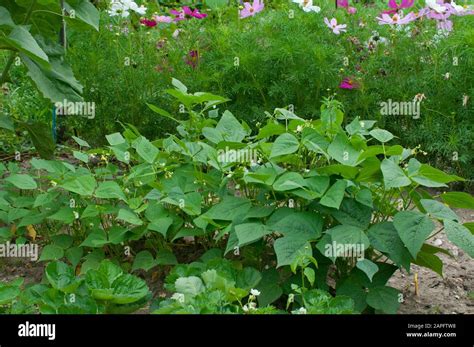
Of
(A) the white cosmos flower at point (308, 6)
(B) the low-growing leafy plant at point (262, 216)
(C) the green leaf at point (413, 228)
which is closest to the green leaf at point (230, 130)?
(B) the low-growing leafy plant at point (262, 216)

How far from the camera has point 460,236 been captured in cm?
255

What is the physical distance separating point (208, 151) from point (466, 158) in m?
1.54

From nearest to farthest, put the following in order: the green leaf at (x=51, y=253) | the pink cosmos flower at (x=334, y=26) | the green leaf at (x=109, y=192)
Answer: the green leaf at (x=109, y=192), the green leaf at (x=51, y=253), the pink cosmos flower at (x=334, y=26)

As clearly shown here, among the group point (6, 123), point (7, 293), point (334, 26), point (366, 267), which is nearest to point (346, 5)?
point (334, 26)

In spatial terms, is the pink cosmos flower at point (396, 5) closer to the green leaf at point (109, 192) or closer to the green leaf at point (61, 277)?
the green leaf at point (109, 192)

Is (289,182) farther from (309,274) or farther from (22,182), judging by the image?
(22,182)

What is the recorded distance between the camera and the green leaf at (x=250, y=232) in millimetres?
2645

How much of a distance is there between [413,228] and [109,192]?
1173 mm

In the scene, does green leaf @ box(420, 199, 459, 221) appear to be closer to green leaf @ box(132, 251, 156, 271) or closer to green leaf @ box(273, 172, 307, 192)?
green leaf @ box(273, 172, 307, 192)

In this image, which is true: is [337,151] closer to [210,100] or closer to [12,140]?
[210,100]

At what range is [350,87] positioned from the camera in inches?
167

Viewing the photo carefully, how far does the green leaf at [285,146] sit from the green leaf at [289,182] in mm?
78

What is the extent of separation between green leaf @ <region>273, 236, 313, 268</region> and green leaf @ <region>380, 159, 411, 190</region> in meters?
0.32
